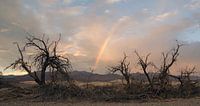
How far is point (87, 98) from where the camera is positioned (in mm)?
28688

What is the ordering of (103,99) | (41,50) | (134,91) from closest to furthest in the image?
(103,99) → (134,91) → (41,50)

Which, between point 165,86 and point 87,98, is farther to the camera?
point 165,86

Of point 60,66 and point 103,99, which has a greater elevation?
point 60,66

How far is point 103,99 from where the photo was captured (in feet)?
92.3

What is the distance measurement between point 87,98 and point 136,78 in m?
6.63

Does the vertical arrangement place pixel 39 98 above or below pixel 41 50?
below

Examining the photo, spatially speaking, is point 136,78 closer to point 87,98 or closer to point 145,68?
point 145,68

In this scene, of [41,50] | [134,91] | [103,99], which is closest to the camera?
[103,99]

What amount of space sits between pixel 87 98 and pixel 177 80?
9500 mm

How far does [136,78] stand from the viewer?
110 ft

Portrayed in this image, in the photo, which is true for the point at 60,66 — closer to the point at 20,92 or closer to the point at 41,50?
the point at 41,50

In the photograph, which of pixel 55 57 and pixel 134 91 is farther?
pixel 55 57

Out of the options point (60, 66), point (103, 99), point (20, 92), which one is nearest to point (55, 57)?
point (60, 66)

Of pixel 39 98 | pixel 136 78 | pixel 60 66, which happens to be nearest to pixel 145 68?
pixel 136 78
